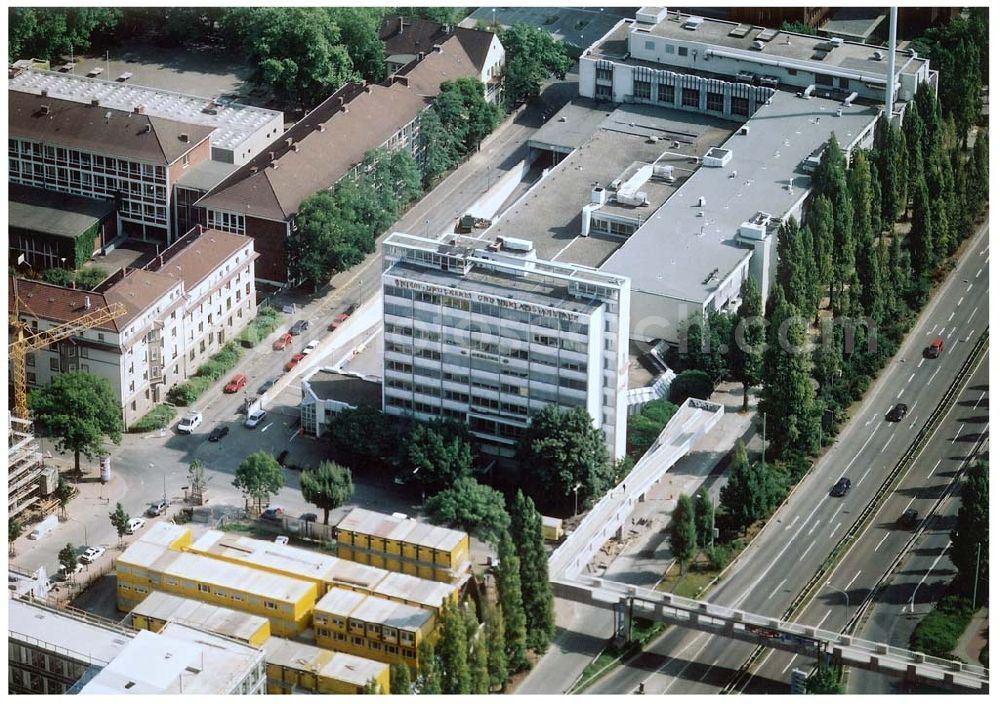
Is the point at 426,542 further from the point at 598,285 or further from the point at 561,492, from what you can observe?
the point at 598,285

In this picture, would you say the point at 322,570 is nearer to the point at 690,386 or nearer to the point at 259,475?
the point at 259,475

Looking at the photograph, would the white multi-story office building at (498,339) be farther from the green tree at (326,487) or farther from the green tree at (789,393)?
the green tree at (789,393)

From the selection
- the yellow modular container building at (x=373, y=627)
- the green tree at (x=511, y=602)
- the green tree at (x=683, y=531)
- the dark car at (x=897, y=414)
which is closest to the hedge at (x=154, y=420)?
the yellow modular container building at (x=373, y=627)

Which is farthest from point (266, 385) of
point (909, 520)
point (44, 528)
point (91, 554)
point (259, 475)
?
point (909, 520)

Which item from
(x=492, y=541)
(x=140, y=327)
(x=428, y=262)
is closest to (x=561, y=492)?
(x=492, y=541)

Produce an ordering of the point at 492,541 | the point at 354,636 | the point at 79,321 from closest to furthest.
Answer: the point at 354,636 < the point at 492,541 < the point at 79,321

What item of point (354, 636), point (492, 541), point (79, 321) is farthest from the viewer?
point (79, 321)
